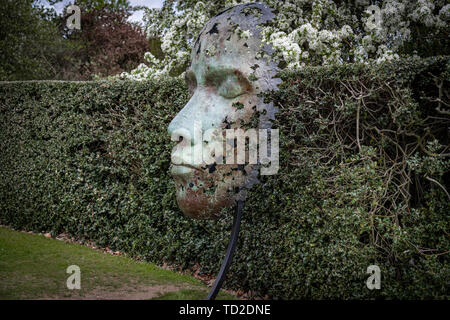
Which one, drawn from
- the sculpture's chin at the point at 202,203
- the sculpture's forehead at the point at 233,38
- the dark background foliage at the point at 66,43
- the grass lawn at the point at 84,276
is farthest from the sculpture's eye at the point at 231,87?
the dark background foliage at the point at 66,43

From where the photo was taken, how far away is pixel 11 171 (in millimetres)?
8945

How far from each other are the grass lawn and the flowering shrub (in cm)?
312

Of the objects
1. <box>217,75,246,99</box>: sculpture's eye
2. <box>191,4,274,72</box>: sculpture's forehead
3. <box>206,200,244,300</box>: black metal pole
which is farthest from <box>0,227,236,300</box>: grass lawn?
<box>191,4,274,72</box>: sculpture's forehead

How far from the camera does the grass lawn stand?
5.17m

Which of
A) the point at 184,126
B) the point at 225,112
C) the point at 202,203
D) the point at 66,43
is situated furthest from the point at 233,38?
the point at 66,43

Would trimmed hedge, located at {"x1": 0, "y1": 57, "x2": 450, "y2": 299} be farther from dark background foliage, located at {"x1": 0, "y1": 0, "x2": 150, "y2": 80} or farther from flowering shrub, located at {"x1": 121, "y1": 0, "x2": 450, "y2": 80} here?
dark background foliage, located at {"x1": 0, "y1": 0, "x2": 150, "y2": 80}

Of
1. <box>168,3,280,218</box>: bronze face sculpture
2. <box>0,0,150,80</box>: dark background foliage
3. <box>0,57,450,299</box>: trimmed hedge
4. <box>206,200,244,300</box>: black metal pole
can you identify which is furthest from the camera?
<box>0,0,150,80</box>: dark background foliage

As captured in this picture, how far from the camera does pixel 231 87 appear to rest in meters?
4.76

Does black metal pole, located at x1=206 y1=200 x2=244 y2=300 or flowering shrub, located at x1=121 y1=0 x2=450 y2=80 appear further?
flowering shrub, located at x1=121 y1=0 x2=450 y2=80

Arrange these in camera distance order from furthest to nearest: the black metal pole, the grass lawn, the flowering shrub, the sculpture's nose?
the flowering shrub, the grass lawn, the sculpture's nose, the black metal pole

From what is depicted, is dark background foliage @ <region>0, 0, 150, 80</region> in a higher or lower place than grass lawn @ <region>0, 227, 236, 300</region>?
higher

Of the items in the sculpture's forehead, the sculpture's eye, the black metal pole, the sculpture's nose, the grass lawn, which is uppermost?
the sculpture's forehead

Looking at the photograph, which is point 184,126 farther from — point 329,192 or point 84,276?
point 84,276

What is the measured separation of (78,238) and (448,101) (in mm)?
6366
